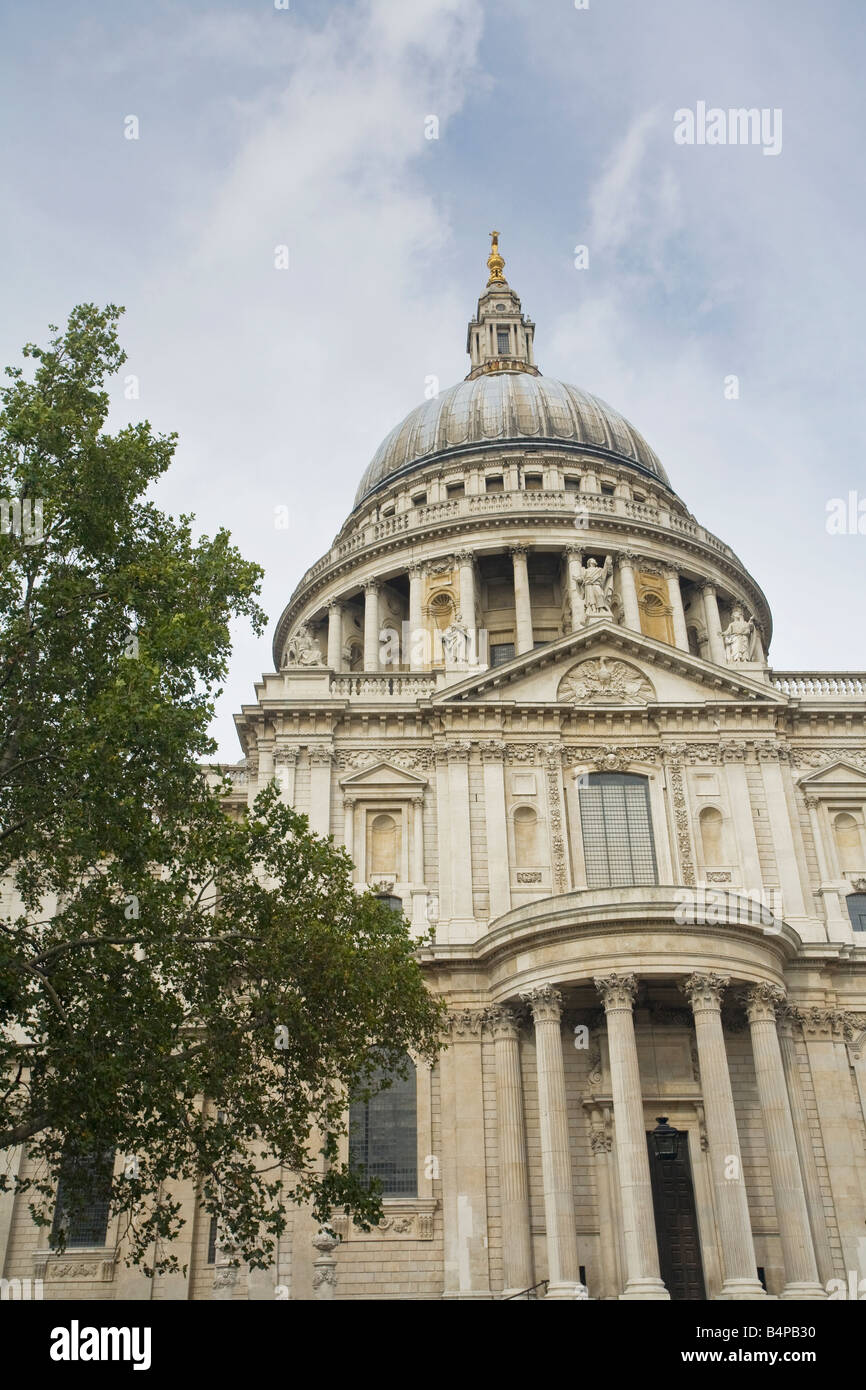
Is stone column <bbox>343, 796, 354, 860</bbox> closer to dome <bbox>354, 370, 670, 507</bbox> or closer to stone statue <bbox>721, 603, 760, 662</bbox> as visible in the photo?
stone statue <bbox>721, 603, 760, 662</bbox>

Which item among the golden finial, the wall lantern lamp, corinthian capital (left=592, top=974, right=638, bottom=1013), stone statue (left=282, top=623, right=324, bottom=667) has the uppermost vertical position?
the golden finial

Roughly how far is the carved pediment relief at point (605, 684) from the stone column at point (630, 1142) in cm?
985

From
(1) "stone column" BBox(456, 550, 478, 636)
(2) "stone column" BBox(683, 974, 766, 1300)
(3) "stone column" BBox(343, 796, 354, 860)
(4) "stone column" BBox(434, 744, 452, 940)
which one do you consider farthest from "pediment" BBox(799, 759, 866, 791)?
(1) "stone column" BBox(456, 550, 478, 636)

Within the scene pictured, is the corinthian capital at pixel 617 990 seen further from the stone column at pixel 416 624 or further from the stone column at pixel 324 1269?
the stone column at pixel 416 624

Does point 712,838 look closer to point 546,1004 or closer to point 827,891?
point 827,891

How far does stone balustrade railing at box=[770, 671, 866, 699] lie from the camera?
122ft

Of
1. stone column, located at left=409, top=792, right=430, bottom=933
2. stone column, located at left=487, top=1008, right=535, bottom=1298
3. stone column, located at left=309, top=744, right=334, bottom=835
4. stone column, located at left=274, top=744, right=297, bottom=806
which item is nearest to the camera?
stone column, located at left=487, top=1008, right=535, bottom=1298

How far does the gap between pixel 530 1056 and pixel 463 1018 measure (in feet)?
6.19

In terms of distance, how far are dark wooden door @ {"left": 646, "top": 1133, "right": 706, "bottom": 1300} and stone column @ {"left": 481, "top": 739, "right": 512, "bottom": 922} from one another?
6994 mm

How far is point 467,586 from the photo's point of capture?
49.7 metres

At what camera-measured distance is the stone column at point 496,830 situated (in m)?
32.8

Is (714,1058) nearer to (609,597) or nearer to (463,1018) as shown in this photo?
(463,1018)

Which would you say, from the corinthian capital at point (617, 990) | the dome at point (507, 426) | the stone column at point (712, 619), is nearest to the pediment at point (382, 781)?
the corinthian capital at point (617, 990)
